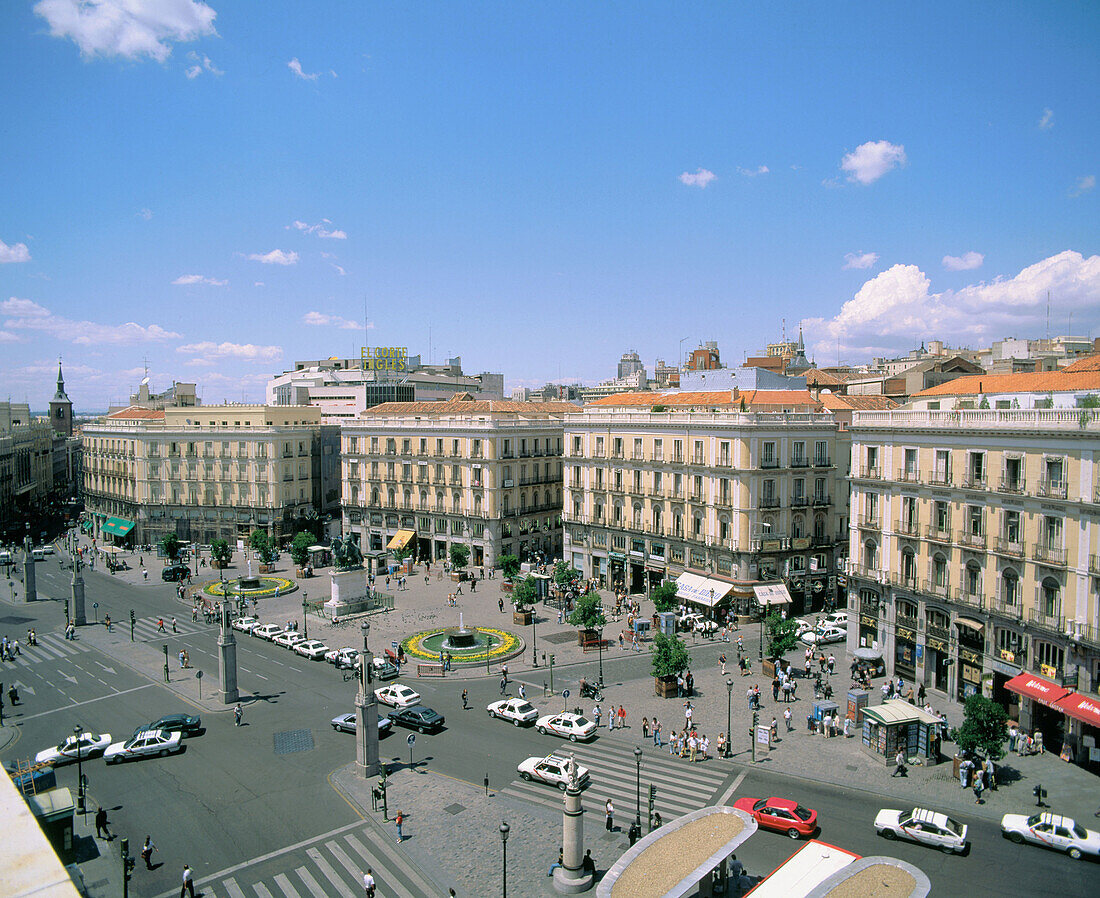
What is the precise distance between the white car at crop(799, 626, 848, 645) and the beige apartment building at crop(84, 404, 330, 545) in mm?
60343

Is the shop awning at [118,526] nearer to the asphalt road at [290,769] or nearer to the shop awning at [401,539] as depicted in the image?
the shop awning at [401,539]

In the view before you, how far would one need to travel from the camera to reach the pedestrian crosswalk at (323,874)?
25281mm

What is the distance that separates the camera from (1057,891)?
24859 millimetres

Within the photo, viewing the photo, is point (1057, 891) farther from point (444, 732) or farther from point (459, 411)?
point (459, 411)

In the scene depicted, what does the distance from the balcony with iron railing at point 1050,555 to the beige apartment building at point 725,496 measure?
22.9m

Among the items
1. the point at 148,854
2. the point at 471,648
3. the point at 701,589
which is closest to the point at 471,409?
the point at 701,589

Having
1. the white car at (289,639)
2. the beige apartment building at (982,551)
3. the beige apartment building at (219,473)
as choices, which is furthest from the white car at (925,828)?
the beige apartment building at (219,473)

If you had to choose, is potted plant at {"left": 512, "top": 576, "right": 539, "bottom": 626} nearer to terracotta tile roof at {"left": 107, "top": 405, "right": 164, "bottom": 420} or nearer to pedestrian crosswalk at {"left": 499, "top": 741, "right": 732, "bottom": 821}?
pedestrian crosswalk at {"left": 499, "top": 741, "right": 732, "bottom": 821}

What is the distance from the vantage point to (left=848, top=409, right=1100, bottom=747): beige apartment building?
117ft

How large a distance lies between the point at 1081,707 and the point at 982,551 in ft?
30.4

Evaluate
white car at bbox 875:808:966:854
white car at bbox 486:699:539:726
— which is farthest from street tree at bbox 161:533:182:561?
white car at bbox 875:808:966:854

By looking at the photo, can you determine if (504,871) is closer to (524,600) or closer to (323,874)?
(323,874)

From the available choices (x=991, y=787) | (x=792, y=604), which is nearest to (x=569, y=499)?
(x=792, y=604)

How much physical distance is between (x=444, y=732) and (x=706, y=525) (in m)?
30.6
